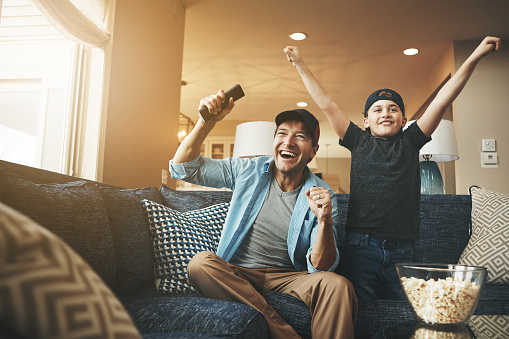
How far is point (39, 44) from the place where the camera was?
244cm

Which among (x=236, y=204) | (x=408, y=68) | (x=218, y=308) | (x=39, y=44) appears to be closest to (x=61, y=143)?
(x=39, y=44)

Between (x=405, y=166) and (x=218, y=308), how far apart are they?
1130mm

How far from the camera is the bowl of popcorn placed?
3.01 ft

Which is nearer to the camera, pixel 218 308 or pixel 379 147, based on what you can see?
pixel 218 308

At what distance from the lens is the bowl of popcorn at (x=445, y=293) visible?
3.01 ft

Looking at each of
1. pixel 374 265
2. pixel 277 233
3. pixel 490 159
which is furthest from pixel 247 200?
pixel 490 159

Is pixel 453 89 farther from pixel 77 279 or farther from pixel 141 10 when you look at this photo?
pixel 141 10

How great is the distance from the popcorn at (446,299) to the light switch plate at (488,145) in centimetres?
383

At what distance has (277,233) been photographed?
1627mm

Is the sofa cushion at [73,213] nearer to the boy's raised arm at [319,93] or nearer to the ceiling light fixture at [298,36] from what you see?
the boy's raised arm at [319,93]

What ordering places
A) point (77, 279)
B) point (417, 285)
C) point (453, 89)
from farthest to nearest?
point (453, 89)
point (417, 285)
point (77, 279)

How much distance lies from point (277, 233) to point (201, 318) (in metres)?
0.67

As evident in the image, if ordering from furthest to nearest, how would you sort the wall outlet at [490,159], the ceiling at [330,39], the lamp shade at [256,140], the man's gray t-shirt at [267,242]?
1. the wall outlet at [490,159]
2. the ceiling at [330,39]
3. the lamp shade at [256,140]
4. the man's gray t-shirt at [267,242]

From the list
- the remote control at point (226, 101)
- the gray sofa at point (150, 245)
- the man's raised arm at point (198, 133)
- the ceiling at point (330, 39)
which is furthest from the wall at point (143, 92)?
the remote control at point (226, 101)
